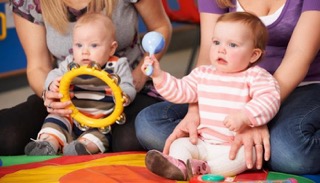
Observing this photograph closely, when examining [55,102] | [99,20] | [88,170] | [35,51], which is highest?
[99,20]

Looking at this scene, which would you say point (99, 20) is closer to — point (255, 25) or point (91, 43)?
point (91, 43)

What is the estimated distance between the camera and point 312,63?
6.59 feet

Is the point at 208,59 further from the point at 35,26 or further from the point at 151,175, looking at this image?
the point at 35,26

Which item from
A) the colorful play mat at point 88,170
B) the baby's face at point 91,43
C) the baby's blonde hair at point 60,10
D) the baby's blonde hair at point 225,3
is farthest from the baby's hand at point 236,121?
the baby's blonde hair at point 60,10

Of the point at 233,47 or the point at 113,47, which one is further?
the point at 113,47

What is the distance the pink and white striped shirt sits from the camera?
1792mm

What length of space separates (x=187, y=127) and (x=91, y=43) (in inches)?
15.7

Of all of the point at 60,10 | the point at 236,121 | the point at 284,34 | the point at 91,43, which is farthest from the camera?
the point at 60,10

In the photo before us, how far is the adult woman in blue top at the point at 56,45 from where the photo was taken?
2107 mm

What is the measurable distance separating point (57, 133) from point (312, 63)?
764 millimetres

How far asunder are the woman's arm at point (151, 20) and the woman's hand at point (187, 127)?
1.05ft

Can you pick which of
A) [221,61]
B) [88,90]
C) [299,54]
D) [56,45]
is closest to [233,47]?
[221,61]

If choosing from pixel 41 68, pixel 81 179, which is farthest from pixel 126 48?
pixel 81 179

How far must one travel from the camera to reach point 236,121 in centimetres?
175
